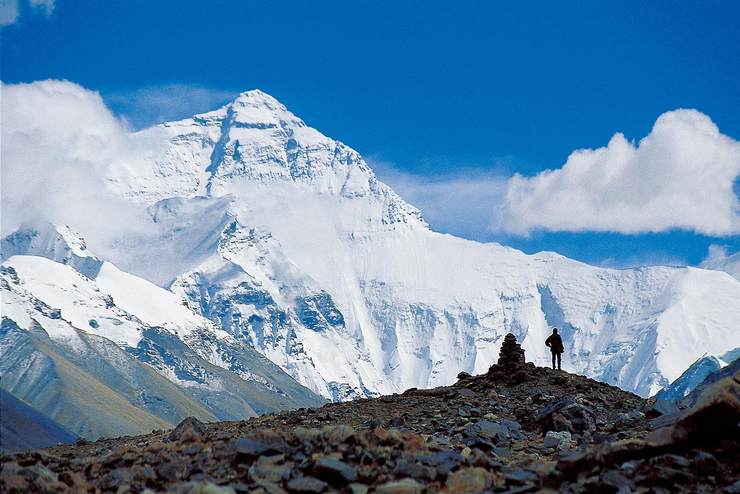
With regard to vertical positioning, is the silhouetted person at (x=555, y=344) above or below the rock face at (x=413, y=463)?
above

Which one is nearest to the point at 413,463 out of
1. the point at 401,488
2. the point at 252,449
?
the point at 401,488

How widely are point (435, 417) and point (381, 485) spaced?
19.0m

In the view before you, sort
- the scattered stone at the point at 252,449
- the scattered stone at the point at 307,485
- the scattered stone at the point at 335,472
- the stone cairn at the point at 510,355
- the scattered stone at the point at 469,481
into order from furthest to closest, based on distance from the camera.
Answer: the stone cairn at the point at 510,355 < the scattered stone at the point at 252,449 < the scattered stone at the point at 335,472 < the scattered stone at the point at 307,485 < the scattered stone at the point at 469,481

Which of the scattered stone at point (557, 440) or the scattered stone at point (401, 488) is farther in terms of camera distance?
the scattered stone at point (557, 440)

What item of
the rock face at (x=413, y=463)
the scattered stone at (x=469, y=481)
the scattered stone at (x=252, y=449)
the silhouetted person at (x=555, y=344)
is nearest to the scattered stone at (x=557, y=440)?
the rock face at (x=413, y=463)

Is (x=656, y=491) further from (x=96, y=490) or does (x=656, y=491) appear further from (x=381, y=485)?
(x=96, y=490)

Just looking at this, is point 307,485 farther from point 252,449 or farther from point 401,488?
point 252,449

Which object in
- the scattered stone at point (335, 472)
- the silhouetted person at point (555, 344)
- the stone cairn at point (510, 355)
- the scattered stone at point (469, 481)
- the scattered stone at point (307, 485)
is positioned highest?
the silhouetted person at point (555, 344)

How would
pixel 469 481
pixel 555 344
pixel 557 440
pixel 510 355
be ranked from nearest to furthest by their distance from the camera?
pixel 469 481 → pixel 557 440 → pixel 510 355 → pixel 555 344

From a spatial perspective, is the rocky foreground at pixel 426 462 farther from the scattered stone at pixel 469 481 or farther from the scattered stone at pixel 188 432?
the scattered stone at pixel 188 432

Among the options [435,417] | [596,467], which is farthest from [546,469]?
[435,417]

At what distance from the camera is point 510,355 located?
55844mm

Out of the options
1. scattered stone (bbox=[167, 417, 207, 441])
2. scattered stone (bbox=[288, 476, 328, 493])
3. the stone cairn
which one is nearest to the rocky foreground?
scattered stone (bbox=[288, 476, 328, 493])

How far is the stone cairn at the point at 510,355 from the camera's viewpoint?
181 feet
